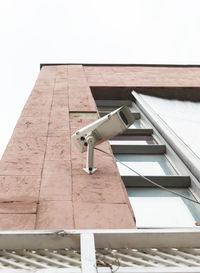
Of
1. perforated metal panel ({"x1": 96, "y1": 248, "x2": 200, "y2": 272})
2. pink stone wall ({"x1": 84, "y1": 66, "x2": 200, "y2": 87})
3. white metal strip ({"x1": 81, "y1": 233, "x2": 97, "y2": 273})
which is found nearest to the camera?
white metal strip ({"x1": 81, "y1": 233, "x2": 97, "y2": 273})

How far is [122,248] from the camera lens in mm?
2295

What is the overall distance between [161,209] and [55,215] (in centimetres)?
130

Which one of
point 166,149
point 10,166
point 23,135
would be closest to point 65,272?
point 10,166

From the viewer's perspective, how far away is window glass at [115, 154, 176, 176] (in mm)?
4828

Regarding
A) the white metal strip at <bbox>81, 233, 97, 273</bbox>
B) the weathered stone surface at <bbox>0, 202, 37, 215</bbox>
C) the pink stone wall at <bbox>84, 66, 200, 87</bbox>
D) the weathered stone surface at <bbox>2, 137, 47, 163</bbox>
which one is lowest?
the white metal strip at <bbox>81, 233, 97, 273</bbox>

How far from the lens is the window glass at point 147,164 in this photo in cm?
483

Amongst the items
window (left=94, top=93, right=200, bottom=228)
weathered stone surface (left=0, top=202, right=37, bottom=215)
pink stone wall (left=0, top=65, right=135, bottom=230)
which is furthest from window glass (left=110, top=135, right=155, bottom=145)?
weathered stone surface (left=0, top=202, right=37, bottom=215)

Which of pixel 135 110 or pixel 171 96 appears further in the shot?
pixel 171 96

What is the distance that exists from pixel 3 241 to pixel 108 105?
6.78 meters

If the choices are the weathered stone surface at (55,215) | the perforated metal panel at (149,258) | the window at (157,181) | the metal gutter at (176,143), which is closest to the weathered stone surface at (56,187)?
the weathered stone surface at (55,215)

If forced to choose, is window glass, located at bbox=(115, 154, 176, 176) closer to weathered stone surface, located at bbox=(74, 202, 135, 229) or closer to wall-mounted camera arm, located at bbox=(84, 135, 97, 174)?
wall-mounted camera arm, located at bbox=(84, 135, 97, 174)

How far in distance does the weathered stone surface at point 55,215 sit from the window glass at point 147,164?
160 centimetres

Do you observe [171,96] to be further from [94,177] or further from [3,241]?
[3,241]

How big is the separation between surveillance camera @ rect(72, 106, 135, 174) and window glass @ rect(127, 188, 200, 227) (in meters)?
0.81
